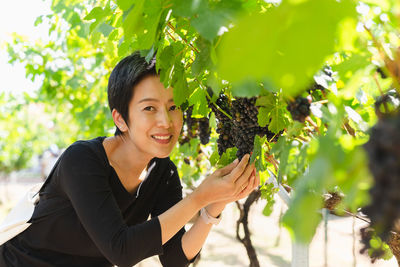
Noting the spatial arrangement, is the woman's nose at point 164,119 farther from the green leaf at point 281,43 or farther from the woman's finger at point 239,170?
the green leaf at point 281,43

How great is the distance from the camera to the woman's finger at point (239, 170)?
134 centimetres

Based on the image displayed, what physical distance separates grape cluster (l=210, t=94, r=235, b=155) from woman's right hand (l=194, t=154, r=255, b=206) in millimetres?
142

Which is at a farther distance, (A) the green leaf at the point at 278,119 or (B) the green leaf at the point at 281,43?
(A) the green leaf at the point at 278,119

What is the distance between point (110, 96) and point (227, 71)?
145 cm

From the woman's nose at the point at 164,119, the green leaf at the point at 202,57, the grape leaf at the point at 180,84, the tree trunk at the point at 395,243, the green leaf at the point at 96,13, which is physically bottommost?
the tree trunk at the point at 395,243

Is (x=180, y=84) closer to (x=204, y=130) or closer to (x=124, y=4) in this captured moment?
(x=124, y=4)

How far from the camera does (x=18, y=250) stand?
183cm

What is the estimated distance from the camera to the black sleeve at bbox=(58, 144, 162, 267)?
143cm

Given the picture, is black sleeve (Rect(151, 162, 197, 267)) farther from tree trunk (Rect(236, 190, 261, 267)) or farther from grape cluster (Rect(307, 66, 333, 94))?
grape cluster (Rect(307, 66, 333, 94))

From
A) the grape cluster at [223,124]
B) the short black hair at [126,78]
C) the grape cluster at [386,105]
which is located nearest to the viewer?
the grape cluster at [386,105]

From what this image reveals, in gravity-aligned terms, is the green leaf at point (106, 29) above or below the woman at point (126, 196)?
above

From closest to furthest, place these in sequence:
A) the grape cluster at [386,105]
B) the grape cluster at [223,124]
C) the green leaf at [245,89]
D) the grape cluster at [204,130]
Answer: the green leaf at [245,89], the grape cluster at [386,105], the grape cluster at [223,124], the grape cluster at [204,130]

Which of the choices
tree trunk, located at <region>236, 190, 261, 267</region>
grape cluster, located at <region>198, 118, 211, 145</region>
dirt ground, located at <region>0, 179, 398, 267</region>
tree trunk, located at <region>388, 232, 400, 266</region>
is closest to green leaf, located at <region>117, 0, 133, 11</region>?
tree trunk, located at <region>388, 232, 400, 266</region>

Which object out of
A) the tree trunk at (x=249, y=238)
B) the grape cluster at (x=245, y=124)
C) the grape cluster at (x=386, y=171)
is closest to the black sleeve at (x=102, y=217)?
the grape cluster at (x=245, y=124)
